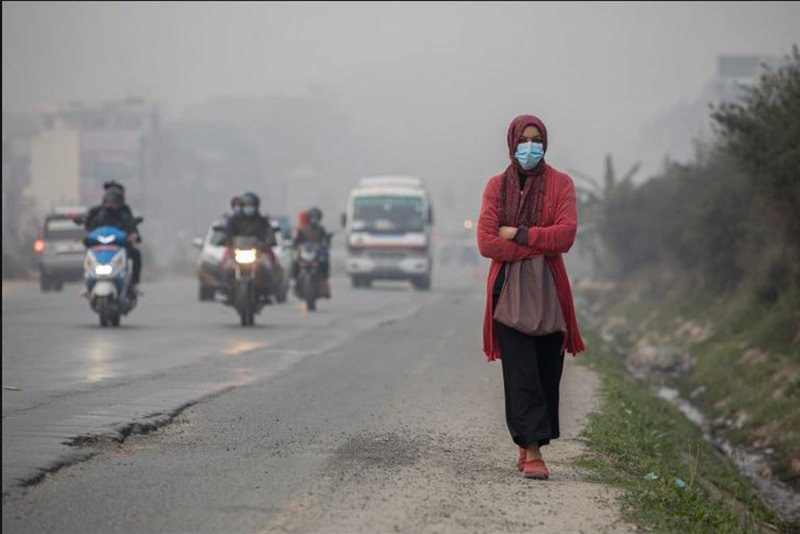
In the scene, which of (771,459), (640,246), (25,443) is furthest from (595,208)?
(25,443)

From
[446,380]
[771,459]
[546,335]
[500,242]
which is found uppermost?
[500,242]

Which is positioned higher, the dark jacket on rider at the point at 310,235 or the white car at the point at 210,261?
the dark jacket on rider at the point at 310,235

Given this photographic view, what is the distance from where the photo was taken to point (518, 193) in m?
7.64

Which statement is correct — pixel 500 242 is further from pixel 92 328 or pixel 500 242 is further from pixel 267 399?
pixel 92 328

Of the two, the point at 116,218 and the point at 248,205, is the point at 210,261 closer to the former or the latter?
the point at 248,205

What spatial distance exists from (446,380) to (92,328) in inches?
310

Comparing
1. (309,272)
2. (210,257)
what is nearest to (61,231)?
(210,257)

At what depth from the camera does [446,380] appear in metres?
13.1

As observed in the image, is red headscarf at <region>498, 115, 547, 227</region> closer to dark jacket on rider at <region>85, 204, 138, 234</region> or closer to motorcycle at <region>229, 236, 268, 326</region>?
dark jacket on rider at <region>85, 204, 138, 234</region>

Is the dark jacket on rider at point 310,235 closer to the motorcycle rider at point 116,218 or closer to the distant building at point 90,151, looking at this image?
the motorcycle rider at point 116,218

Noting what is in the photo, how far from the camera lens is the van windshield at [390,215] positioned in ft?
139

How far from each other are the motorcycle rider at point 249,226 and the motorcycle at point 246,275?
89 mm

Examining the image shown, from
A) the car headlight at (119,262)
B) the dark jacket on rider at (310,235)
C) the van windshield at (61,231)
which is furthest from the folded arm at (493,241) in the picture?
the van windshield at (61,231)

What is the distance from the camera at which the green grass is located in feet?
22.5
